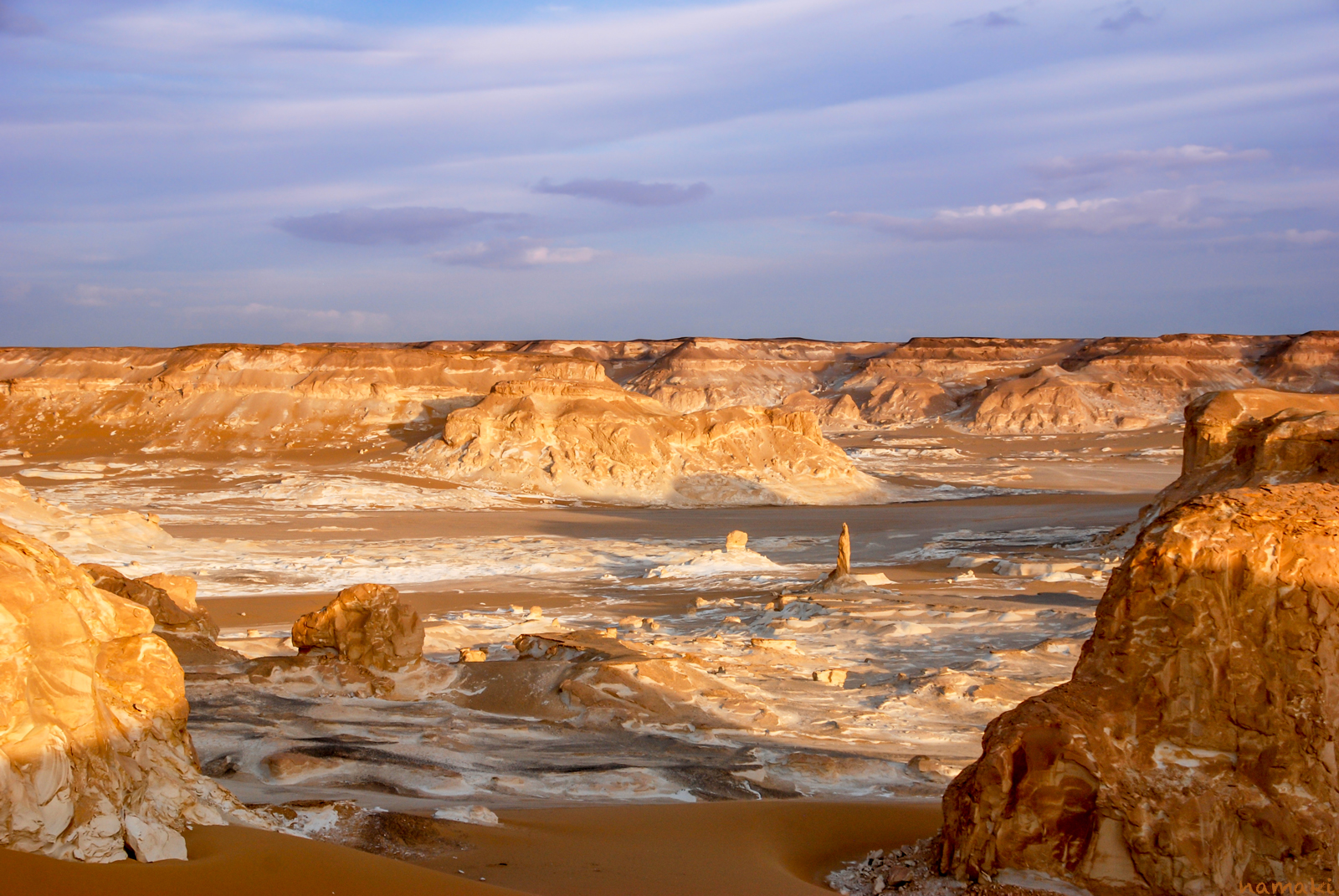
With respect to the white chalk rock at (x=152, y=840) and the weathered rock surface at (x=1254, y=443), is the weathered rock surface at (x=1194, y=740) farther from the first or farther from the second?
the weathered rock surface at (x=1254, y=443)

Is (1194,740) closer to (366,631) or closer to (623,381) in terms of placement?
(366,631)

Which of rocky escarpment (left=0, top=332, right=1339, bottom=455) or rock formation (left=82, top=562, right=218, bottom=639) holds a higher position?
rocky escarpment (left=0, top=332, right=1339, bottom=455)

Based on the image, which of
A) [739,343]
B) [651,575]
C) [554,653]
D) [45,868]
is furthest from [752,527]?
[739,343]

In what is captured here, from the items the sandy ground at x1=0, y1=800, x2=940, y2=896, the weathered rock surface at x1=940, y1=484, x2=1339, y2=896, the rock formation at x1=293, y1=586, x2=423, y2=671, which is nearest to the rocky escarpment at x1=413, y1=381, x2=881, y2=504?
the rock formation at x1=293, y1=586, x2=423, y2=671

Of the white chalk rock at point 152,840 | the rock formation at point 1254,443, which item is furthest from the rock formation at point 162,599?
the rock formation at point 1254,443

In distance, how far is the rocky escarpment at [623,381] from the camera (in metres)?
52.0

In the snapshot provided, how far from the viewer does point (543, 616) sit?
17406mm

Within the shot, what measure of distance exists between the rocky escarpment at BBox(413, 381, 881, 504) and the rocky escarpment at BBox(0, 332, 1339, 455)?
4.77 metres

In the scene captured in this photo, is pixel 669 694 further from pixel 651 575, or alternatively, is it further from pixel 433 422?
pixel 433 422

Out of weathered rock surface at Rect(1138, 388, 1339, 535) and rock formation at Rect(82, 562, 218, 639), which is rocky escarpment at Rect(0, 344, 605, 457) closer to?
weathered rock surface at Rect(1138, 388, 1339, 535)

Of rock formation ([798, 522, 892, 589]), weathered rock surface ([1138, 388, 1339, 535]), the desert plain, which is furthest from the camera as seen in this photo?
weathered rock surface ([1138, 388, 1339, 535])

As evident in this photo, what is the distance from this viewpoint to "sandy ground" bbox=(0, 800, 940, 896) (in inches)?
148

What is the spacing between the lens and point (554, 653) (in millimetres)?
12070

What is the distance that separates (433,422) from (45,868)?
4866 centimetres
